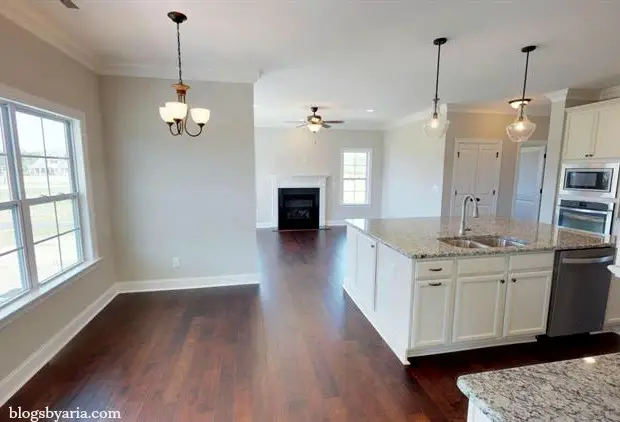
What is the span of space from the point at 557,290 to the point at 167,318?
3.69 m

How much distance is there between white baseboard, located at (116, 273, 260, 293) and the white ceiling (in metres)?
2.50

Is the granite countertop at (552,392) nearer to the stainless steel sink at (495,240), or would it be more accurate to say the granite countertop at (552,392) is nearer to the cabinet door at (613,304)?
the stainless steel sink at (495,240)

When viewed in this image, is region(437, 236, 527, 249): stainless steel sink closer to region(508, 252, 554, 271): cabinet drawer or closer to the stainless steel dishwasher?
region(508, 252, 554, 271): cabinet drawer

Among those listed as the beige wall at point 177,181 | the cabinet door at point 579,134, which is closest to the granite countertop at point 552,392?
the beige wall at point 177,181

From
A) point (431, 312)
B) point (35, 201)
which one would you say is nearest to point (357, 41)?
point (431, 312)

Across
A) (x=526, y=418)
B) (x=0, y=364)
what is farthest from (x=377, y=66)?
(x=0, y=364)

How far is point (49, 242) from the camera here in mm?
2783

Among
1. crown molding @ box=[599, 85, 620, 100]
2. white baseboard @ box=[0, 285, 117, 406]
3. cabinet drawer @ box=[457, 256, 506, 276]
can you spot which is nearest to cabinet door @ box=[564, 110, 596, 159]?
crown molding @ box=[599, 85, 620, 100]

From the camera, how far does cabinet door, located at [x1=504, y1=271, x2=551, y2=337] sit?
2.62 m

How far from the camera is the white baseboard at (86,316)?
218cm

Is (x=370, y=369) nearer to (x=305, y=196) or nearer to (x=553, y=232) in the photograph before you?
(x=553, y=232)

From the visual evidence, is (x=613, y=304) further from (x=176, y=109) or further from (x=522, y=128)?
(x=176, y=109)

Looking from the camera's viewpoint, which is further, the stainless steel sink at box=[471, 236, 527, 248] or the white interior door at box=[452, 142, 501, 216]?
the white interior door at box=[452, 142, 501, 216]

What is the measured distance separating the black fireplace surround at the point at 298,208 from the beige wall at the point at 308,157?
31cm
